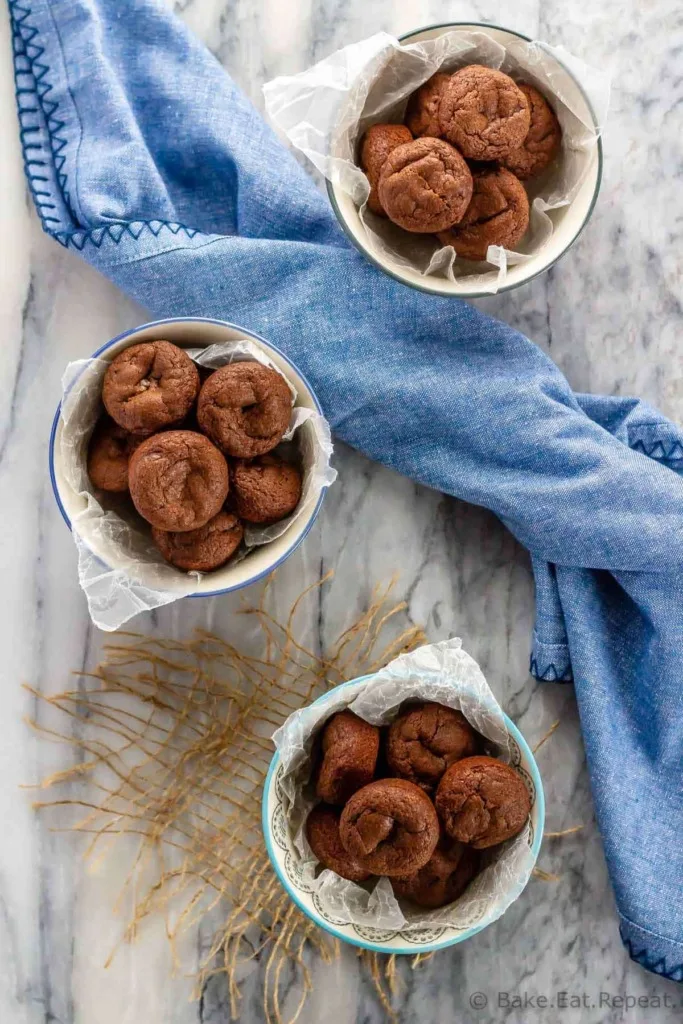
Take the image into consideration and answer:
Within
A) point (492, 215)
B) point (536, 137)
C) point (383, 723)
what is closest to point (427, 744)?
point (383, 723)

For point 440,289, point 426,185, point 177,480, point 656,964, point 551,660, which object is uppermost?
point 426,185

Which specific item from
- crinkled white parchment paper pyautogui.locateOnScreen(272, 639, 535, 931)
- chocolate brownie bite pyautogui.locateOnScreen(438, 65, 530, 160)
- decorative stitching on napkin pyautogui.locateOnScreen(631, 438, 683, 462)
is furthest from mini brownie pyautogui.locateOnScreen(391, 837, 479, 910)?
chocolate brownie bite pyautogui.locateOnScreen(438, 65, 530, 160)

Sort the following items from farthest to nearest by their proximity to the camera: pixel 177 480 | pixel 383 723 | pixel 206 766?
pixel 206 766
pixel 383 723
pixel 177 480

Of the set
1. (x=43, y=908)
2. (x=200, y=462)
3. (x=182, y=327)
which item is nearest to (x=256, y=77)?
(x=182, y=327)

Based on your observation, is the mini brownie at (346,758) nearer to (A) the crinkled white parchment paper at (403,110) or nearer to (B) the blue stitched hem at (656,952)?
(B) the blue stitched hem at (656,952)

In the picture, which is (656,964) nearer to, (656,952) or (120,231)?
(656,952)

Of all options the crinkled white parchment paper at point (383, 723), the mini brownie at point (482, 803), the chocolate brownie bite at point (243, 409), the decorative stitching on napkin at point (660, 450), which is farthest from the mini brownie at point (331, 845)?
the decorative stitching on napkin at point (660, 450)
